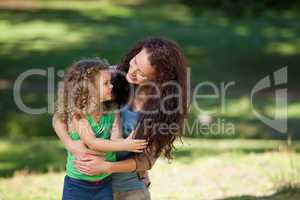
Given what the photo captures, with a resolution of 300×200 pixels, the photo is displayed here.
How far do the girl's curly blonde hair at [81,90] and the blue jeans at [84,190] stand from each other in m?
0.36

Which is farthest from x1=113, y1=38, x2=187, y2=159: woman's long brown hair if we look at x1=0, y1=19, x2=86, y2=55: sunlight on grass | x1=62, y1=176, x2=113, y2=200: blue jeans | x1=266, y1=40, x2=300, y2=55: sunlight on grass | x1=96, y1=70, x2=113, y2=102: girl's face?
x1=266, y1=40, x2=300, y2=55: sunlight on grass

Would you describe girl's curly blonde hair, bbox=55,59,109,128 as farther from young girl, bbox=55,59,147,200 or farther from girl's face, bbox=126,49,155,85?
girl's face, bbox=126,49,155,85

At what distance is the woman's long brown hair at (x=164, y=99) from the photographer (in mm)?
4164

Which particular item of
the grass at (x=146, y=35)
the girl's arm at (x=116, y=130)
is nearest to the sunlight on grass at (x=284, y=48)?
the grass at (x=146, y=35)

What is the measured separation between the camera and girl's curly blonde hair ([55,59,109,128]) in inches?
164

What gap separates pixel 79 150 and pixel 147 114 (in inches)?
17.3

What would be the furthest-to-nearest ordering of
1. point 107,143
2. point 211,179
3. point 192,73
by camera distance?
point 192,73
point 211,179
point 107,143

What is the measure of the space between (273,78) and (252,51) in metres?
2.94

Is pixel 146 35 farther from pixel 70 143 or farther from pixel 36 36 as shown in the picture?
pixel 70 143

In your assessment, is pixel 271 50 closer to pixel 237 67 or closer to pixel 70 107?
pixel 237 67

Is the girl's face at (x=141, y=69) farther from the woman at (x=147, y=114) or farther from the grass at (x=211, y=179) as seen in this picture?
the grass at (x=211, y=179)

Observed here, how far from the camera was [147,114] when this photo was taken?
4.21m

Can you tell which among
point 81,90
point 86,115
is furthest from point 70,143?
point 81,90

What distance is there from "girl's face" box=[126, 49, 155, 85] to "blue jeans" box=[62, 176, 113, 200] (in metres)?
0.62
